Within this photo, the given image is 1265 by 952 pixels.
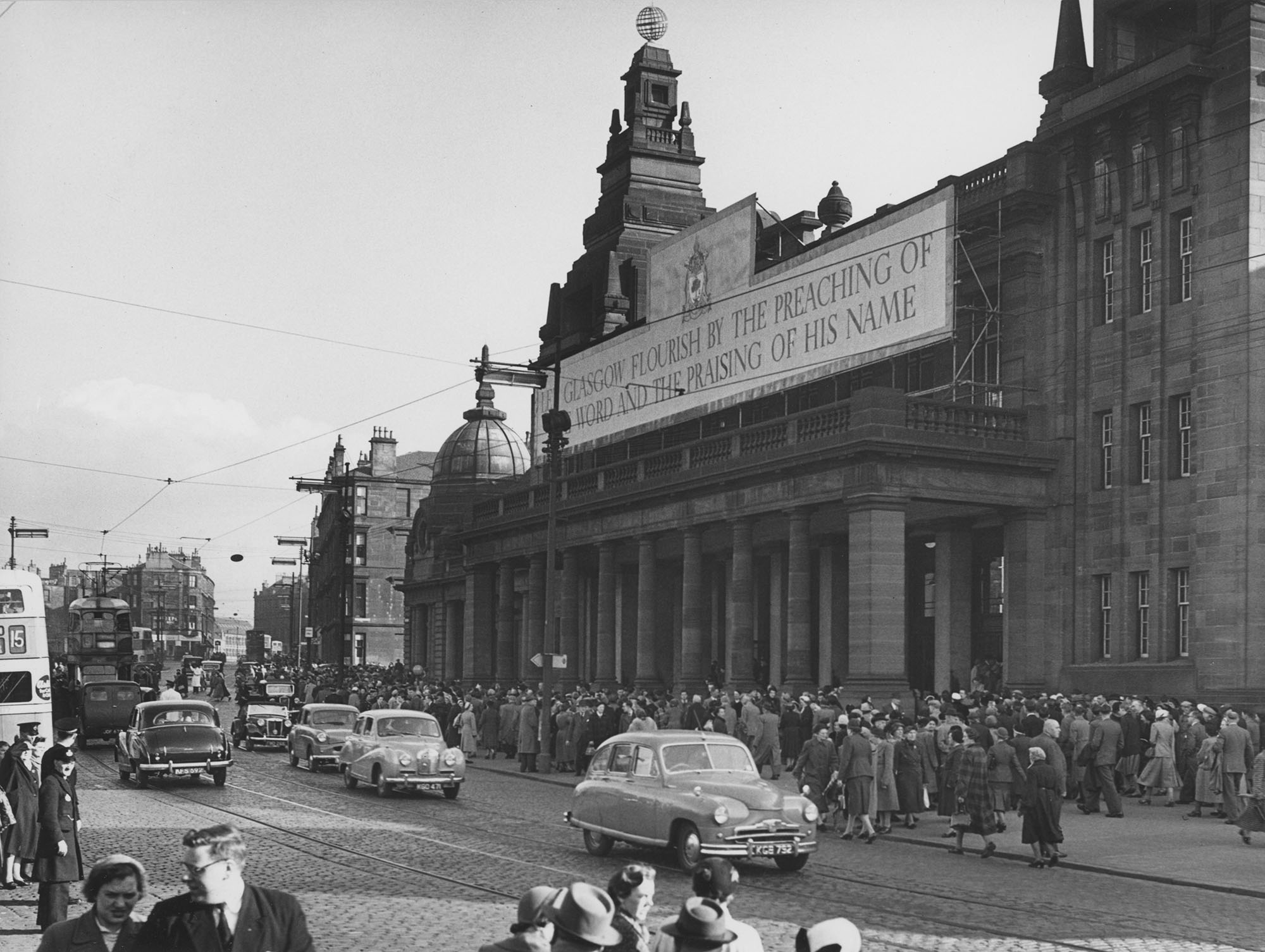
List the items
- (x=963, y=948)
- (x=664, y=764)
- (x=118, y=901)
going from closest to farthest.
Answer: (x=118, y=901)
(x=963, y=948)
(x=664, y=764)

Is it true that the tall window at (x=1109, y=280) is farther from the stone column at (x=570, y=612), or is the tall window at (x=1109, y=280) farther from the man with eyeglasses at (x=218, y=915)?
the man with eyeglasses at (x=218, y=915)

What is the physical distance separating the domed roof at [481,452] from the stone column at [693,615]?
49444 millimetres

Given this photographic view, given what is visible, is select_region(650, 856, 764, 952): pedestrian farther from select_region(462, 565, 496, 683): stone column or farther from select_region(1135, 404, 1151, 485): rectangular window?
select_region(462, 565, 496, 683): stone column

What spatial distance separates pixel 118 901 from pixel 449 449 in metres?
91.8

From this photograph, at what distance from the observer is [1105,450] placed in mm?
35875

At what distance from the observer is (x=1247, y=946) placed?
13.5m

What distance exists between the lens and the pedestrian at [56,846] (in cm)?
1418

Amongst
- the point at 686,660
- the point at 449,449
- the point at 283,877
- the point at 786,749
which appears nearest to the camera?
the point at 283,877

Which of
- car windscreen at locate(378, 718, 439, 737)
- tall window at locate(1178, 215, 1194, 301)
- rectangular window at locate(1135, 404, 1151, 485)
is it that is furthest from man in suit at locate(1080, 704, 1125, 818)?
tall window at locate(1178, 215, 1194, 301)

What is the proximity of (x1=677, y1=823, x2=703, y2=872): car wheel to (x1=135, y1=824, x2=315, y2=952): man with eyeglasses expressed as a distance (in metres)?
11.8

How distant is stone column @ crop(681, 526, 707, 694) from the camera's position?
45219 mm

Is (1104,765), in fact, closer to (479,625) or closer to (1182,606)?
→ (1182,606)

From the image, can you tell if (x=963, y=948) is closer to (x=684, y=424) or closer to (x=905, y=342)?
(x=905, y=342)

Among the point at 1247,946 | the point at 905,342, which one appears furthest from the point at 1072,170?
the point at 1247,946
